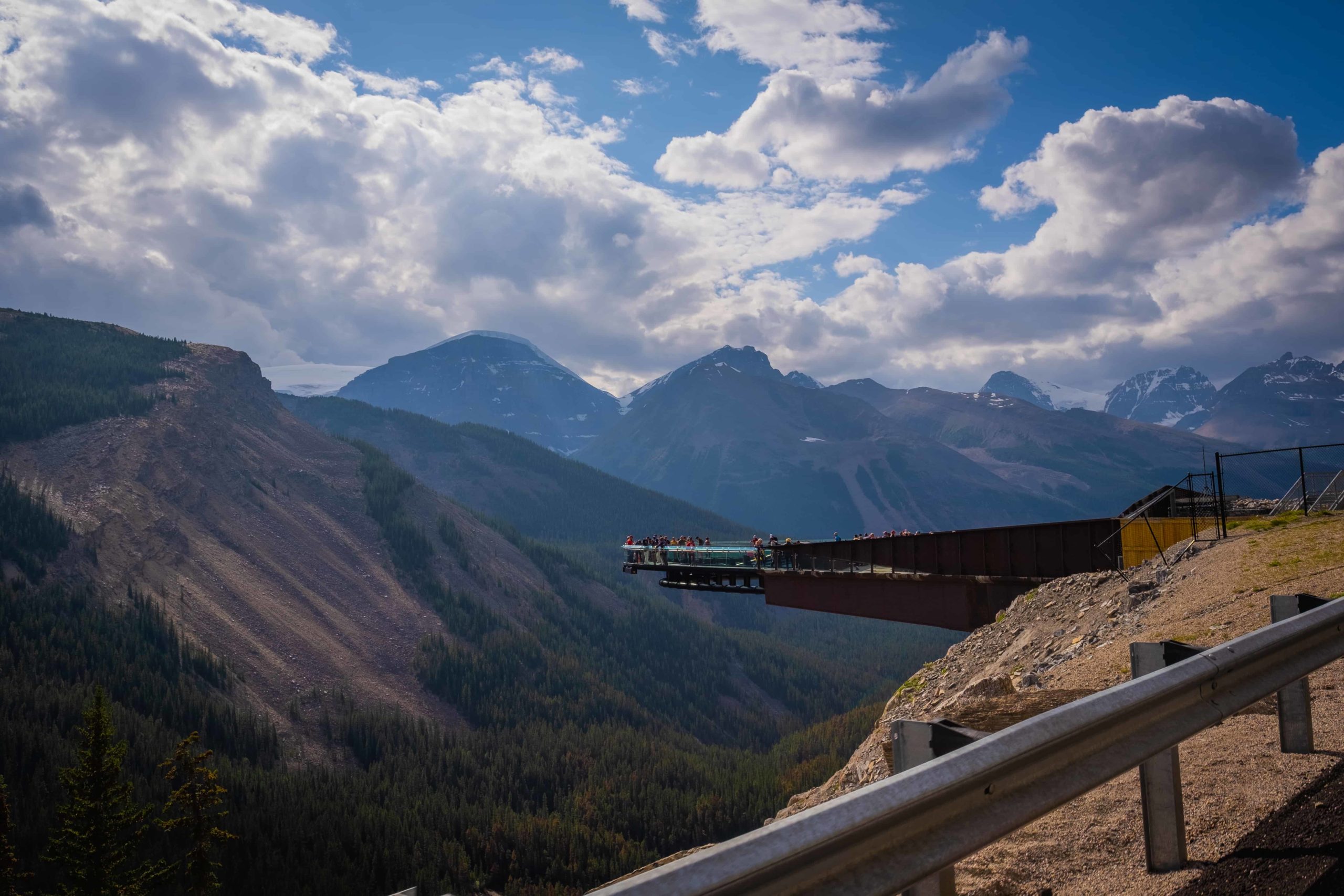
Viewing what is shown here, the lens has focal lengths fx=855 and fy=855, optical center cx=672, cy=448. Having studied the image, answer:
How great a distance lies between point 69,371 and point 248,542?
67.8m

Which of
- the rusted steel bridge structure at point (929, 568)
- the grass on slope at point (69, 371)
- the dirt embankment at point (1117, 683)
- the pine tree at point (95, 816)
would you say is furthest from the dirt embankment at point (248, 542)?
the dirt embankment at point (1117, 683)

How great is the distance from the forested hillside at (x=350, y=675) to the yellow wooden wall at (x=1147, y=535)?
63.7 metres

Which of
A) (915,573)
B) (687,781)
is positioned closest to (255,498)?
(687,781)


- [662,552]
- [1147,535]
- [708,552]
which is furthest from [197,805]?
[1147,535]

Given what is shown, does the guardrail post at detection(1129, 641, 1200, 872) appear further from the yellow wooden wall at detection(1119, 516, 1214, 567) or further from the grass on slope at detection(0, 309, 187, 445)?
the grass on slope at detection(0, 309, 187, 445)

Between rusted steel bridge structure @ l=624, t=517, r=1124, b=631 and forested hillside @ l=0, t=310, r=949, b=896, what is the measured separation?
160 feet

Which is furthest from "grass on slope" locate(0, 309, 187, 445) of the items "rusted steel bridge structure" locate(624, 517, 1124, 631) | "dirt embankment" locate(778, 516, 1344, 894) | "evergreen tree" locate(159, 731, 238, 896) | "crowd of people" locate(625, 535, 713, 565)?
"dirt embankment" locate(778, 516, 1344, 894)

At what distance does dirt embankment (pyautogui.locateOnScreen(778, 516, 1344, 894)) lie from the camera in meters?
5.31

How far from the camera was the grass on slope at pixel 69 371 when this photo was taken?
143875mm

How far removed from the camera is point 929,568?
2970 cm

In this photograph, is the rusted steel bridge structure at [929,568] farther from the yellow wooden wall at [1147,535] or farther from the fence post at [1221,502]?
the fence post at [1221,502]

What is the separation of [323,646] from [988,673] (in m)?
118

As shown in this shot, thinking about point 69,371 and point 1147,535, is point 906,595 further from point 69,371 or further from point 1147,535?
point 69,371

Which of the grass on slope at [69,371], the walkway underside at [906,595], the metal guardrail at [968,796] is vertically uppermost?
the grass on slope at [69,371]
